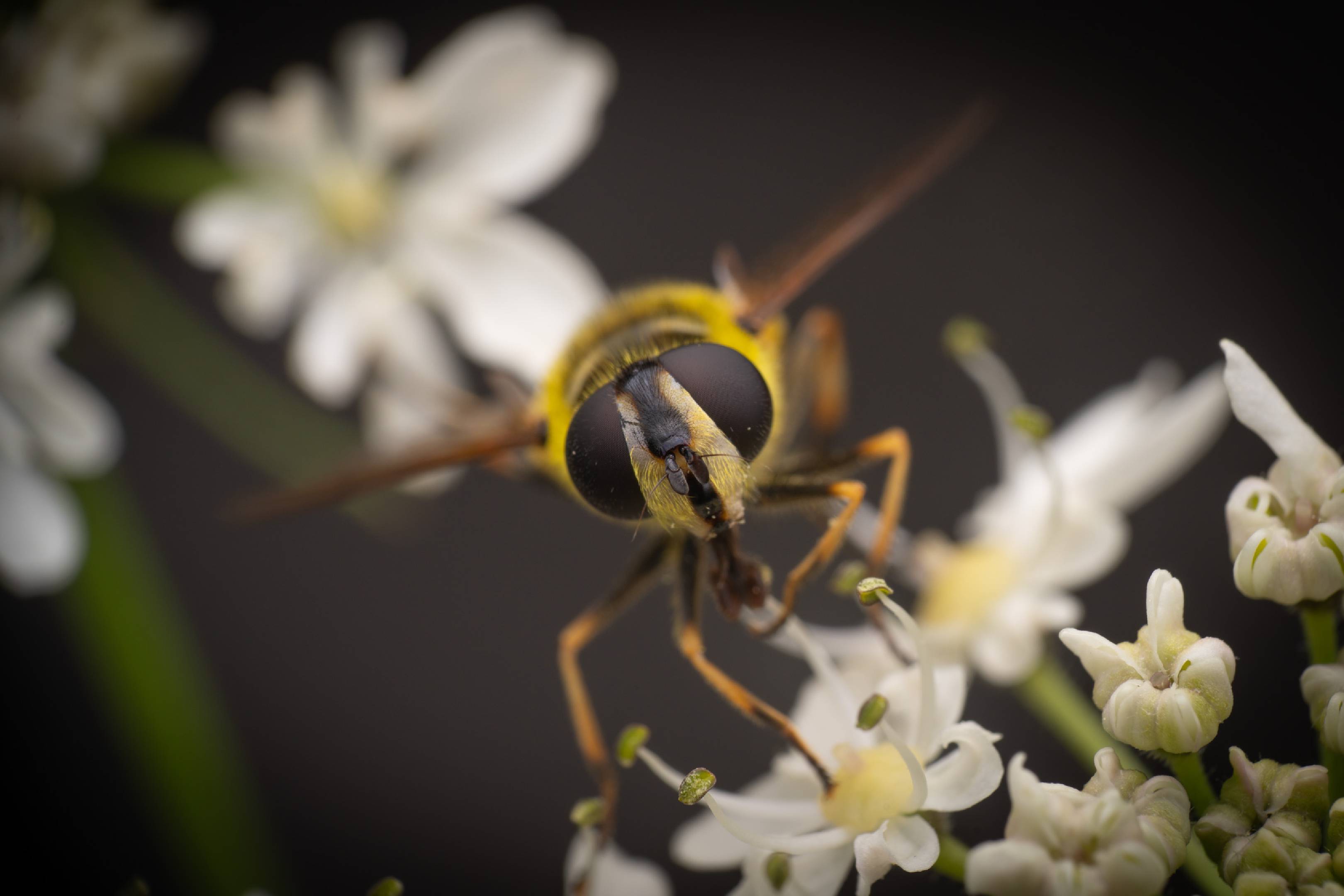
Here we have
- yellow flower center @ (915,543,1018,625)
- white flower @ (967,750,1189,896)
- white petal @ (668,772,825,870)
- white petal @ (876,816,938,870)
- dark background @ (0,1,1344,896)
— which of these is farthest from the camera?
dark background @ (0,1,1344,896)

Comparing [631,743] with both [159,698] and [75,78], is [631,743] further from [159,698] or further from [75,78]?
[75,78]

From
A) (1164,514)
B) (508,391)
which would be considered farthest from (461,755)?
(1164,514)

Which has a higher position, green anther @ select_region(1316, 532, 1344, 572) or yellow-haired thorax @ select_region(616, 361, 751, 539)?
green anther @ select_region(1316, 532, 1344, 572)

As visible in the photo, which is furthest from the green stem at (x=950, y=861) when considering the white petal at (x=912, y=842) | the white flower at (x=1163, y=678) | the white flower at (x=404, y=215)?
the white flower at (x=404, y=215)

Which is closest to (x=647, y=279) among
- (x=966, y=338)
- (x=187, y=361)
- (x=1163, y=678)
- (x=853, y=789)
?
(x=187, y=361)

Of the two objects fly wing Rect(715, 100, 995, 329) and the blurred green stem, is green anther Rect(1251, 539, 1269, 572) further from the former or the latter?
fly wing Rect(715, 100, 995, 329)

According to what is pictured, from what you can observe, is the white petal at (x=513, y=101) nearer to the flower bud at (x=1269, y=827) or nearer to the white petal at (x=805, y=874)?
the white petal at (x=805, y=874)

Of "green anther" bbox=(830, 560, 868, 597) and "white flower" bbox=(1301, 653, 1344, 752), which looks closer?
"white flower" bbox=(1301, 653, 1344, 752)

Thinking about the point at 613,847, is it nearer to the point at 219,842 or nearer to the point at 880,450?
the point at 880,450

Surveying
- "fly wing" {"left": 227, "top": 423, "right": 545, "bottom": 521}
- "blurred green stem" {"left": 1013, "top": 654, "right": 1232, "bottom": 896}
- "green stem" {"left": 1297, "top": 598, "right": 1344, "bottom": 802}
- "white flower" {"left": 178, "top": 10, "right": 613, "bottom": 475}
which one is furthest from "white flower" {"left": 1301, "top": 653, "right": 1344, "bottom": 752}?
"white flower" {"left": 178, "top": 10, "right": 613, "bottom": 475}
